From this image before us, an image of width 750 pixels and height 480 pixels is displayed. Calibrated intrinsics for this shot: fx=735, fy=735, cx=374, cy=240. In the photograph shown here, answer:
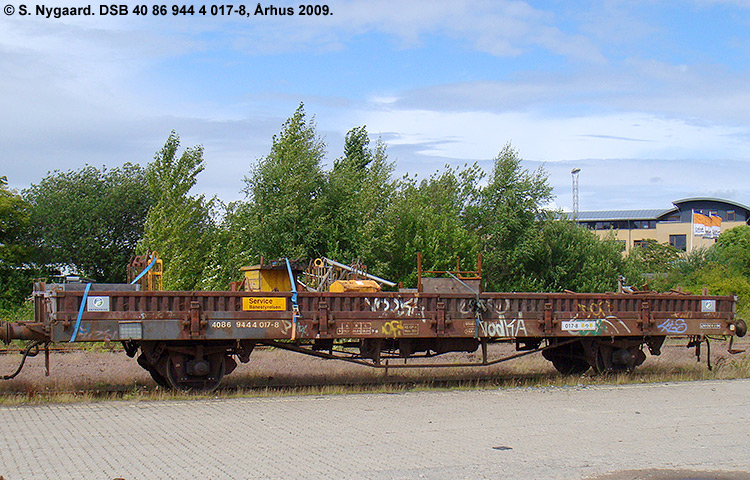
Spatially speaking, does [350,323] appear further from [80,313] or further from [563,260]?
[563,260]

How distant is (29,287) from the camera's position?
41.9 meters

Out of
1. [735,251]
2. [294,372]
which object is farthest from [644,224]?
[294,372]

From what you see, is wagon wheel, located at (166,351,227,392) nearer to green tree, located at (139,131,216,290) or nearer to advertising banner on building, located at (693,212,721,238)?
green tree, located at (139,131,216,290)

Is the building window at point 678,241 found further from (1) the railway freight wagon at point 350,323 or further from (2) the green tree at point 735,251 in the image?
(1) the railway freight wagon at point 350,323

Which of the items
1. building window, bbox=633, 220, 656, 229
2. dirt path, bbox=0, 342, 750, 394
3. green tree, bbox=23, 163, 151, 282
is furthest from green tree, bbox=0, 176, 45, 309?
building window, bbox=633, 220, 656, 229

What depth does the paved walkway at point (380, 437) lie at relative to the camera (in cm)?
754

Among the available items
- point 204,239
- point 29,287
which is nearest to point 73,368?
point 204,239

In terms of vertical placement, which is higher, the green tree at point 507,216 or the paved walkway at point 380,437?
the green tree at point 507,216

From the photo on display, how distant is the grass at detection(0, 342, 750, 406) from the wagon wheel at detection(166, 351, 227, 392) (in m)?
0.22

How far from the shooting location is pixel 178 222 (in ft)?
105

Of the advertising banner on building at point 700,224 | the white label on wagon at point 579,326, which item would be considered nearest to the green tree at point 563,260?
the white label on wagon at point 579,326

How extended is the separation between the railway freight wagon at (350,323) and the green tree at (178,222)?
17.5 metres

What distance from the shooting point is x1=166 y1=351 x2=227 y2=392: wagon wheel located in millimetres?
12555

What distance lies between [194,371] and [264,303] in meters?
1.65
